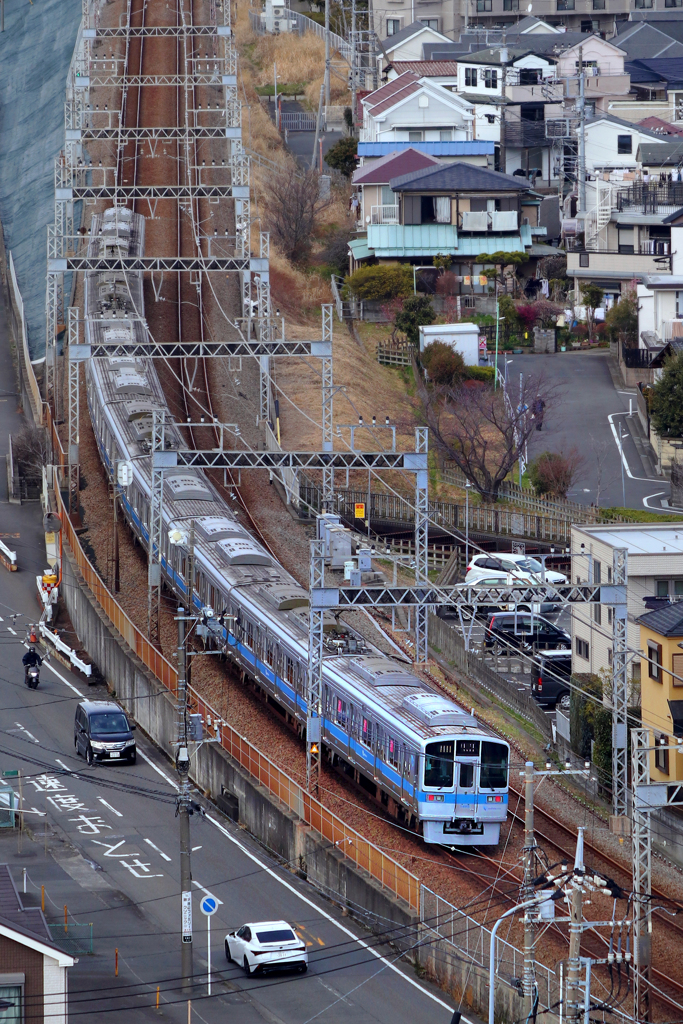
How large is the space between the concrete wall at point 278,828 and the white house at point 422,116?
34.7 meters

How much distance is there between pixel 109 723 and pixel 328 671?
600 cm

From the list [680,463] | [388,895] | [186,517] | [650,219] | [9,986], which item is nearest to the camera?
[9,986]

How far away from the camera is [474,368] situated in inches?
2205

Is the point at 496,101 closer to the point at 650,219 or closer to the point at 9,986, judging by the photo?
the point at 650,219

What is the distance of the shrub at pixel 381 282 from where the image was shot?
205 ft

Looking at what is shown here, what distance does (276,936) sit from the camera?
24906mm

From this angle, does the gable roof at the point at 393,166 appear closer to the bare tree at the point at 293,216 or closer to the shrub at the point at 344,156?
the bare tree at the point at 293,216

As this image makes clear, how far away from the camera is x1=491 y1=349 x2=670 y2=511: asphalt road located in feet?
157

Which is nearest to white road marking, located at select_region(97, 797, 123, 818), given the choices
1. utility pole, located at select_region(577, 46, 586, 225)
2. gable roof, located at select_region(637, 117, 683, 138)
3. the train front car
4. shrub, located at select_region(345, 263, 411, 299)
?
the train front car

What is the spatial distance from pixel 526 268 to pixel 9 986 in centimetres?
4865

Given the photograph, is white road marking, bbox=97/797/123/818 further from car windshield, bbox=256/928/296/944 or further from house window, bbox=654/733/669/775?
house window, bbox=654/733/669/775

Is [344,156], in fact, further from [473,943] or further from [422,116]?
[473,943]

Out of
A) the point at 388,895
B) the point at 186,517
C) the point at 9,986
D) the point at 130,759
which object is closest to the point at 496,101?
the point at 186,517

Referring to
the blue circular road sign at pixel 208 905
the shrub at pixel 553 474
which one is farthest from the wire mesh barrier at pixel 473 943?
the shrub at pixel 553 474
